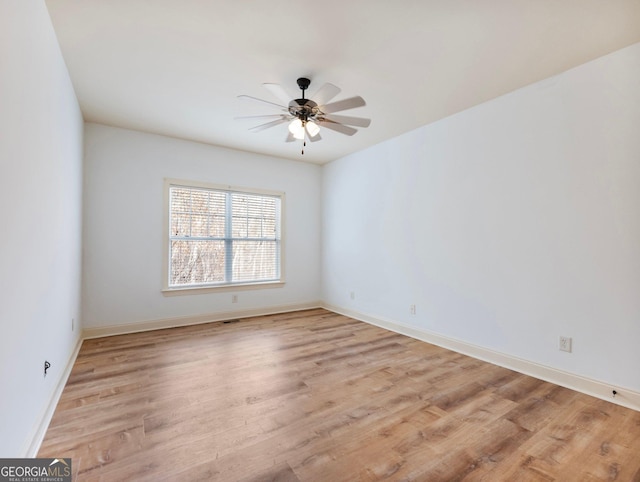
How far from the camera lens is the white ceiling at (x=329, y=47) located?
76.9 inches

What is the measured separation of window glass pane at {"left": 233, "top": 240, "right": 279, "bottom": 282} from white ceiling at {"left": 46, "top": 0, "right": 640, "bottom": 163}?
2.30m

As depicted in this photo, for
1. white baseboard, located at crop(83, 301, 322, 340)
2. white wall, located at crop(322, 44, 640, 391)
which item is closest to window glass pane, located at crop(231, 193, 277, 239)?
white baseboard, located at crop(83, 301, 322, 340)

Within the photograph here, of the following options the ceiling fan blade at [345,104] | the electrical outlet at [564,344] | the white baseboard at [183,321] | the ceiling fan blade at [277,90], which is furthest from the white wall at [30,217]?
the electrical outlet at [564,344]

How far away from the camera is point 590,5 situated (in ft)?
6.24

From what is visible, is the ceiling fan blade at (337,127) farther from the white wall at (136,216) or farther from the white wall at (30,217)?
the white wall at (136,216)

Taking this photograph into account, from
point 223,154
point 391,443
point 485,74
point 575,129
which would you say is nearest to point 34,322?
point 391,443

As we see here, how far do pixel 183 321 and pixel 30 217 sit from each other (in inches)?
120

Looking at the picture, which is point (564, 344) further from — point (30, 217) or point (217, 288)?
point (217, 288)

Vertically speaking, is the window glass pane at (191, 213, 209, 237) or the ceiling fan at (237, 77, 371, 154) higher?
the ceiling fan at (237, 77, 371, 154)

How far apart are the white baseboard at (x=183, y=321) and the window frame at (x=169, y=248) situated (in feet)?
1.24

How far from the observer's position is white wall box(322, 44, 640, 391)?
92.4 inches

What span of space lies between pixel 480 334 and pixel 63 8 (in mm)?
4434

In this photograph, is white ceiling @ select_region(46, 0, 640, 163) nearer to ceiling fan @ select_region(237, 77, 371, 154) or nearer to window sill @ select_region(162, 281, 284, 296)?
ceiling fan @ select_region(237, 77, 371, 154)

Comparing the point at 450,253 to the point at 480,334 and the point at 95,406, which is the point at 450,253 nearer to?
the point at 480,334
